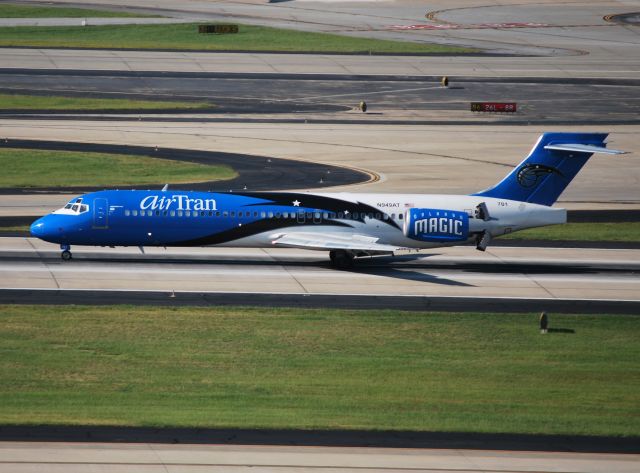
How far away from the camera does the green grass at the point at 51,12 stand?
141m

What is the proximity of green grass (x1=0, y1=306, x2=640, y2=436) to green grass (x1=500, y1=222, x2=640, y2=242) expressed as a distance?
53.7ft

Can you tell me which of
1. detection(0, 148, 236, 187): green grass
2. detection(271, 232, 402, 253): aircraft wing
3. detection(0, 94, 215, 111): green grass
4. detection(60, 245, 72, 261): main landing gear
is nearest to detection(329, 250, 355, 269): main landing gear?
detection(271, 232, 402, 253): aircraft wing

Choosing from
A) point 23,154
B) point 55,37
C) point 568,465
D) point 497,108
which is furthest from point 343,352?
point 55,37

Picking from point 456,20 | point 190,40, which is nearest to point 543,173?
Result: point 190,40

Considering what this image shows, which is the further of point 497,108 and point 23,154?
point 497,108

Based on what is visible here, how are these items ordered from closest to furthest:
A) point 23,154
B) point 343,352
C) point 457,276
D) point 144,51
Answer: point 343,352 → point 457,276 → point 23,154 → point 144,51

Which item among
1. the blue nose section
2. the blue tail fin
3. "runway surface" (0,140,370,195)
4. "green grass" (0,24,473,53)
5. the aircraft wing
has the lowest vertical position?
"runway surface" (0,140,370,195)

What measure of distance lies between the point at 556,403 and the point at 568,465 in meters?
5.12

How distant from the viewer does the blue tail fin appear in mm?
53562

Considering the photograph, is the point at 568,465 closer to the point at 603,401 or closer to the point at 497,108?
the point at 603,401

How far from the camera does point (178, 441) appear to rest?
99.5ft

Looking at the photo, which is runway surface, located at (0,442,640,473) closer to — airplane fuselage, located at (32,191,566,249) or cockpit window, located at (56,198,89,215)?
airplane fuselage, located at (32,191,566,249)

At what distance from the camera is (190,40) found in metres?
130

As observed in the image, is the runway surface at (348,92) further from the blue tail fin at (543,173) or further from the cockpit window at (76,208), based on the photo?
the cockpit window at (76,208)
